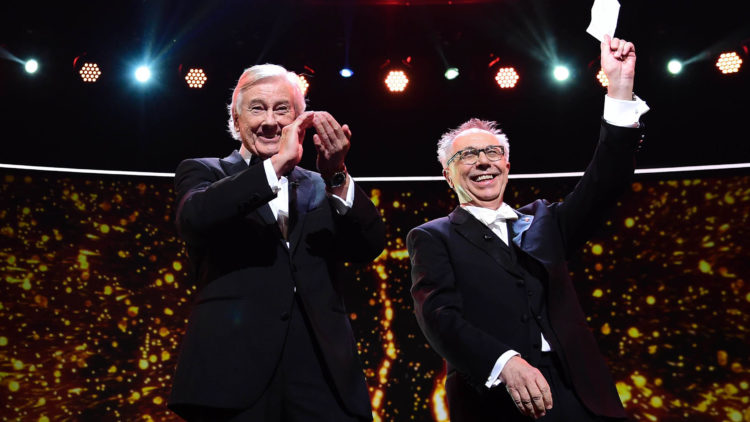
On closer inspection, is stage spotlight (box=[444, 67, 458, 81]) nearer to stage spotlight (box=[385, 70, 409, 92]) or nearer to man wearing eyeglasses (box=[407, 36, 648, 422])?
stage spotlight (box=[385, 70, 409, 92])

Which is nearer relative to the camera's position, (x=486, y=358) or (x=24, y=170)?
(x=486, y=358)

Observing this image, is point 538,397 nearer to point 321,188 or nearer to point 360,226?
point 360,226

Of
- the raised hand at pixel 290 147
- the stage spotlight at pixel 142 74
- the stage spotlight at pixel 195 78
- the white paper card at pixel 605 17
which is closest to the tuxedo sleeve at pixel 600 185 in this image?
the white paper card at pixel 605 17

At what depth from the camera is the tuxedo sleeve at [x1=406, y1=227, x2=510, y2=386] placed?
160 centimetres

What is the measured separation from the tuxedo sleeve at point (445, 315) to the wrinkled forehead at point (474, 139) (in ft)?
1.22

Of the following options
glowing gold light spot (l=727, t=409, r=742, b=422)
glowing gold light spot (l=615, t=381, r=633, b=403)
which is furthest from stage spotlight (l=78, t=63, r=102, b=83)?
glowing gold light spot (l=727, t=409, r=742, b=422)

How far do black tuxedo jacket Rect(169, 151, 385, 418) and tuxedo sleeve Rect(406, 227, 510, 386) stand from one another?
0.30 m

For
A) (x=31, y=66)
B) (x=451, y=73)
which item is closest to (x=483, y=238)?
(x=451, y=73)

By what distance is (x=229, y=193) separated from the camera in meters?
1.41

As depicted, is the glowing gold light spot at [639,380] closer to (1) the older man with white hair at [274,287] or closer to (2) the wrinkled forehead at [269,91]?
(1) the older man with white hair at [274,287]

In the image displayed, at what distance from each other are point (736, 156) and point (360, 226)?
2.75m

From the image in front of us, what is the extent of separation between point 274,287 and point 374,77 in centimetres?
257

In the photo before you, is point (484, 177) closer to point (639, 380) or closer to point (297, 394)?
point (297, 394)

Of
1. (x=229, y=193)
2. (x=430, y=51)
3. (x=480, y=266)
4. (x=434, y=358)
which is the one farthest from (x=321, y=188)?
(x=430, y=51)
